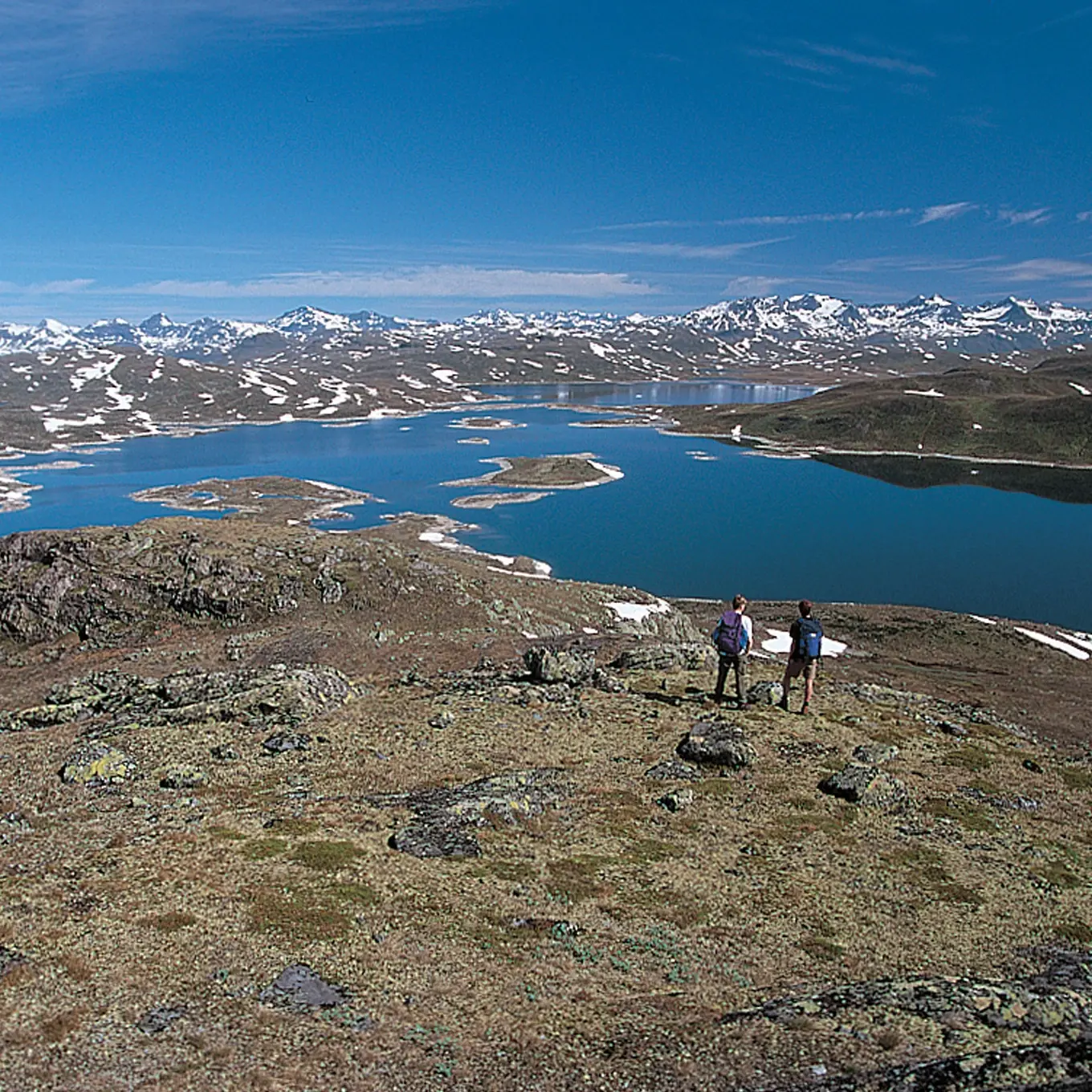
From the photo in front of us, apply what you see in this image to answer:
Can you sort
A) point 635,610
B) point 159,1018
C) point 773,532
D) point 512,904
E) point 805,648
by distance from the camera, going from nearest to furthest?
1. point 159,1018
2. point 512,904
3. point 805,648
4. point 635,610
5. point 773,532

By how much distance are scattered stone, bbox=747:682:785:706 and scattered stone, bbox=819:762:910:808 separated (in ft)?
21.9

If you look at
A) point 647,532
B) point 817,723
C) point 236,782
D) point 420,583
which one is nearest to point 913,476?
point 647,532

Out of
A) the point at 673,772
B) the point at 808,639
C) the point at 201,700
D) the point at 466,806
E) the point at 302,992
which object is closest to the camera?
the point at 302,992

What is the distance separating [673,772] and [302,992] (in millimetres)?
14146

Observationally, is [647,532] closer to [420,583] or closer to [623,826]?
[420,583]

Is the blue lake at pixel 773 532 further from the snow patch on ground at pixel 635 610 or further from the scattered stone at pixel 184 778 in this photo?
the scattered stone at pixel 184 778

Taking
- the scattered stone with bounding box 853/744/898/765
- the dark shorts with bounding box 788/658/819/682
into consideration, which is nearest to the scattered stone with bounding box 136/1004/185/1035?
the scattered stone with bounding box 853/744/898/765

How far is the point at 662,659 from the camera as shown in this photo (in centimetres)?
3731

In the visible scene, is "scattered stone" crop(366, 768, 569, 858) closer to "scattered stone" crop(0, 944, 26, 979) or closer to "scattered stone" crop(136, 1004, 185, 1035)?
"scattered stone" crop(136, 1004, 185, 1035)

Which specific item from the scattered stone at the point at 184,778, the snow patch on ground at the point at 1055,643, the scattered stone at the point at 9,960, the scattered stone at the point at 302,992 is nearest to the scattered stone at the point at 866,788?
the scattered stone at the point at 302,992

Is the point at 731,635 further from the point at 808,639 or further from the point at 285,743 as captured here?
the point at 285,743

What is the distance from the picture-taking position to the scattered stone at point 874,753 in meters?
26.4

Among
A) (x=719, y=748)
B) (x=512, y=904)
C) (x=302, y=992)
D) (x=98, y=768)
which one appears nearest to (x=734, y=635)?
(x=719, y=748)

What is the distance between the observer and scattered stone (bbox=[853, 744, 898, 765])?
86.6 ft
